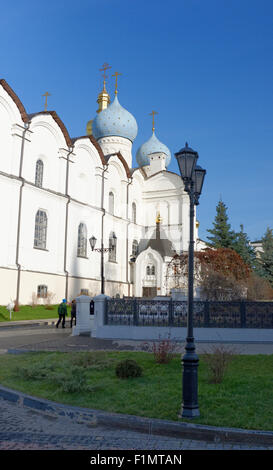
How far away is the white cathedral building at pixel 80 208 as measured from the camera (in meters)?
28.1

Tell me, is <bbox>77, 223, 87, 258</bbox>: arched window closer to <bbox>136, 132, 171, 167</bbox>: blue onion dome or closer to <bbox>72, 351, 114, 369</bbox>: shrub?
<bbox>136, 132, 171, 167</bbox>: blue onion dome

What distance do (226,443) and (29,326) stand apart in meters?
18.0

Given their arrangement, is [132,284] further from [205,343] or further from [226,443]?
[226,443]

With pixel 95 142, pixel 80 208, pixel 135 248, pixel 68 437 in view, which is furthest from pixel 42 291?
pixel 68 437

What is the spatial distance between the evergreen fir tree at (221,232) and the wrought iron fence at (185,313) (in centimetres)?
2786

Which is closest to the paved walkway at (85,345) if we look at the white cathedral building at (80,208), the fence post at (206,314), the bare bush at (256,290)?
the fence post at (206,314)

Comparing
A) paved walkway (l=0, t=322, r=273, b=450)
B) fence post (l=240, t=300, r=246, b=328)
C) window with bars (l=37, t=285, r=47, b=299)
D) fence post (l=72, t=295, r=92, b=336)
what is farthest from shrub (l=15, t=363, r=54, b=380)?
window with bars (l=37, t=285, r=47, b=299)

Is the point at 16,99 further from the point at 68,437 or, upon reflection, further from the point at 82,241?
the point at 68,437

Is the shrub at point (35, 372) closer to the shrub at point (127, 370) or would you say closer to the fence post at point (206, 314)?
the shrub at point (127, 370)

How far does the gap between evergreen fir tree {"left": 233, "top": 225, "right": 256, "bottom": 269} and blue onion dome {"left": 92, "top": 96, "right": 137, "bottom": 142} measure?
16.0 m

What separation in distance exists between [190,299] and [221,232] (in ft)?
123

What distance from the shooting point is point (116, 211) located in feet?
134

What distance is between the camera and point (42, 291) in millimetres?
29734

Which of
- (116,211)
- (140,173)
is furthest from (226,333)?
(140,173)
